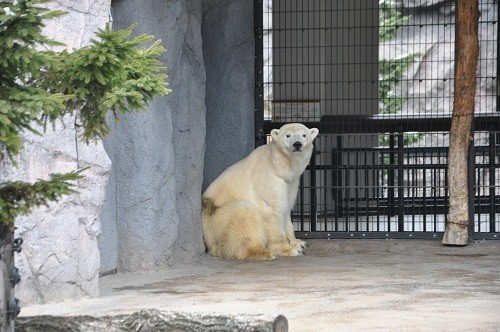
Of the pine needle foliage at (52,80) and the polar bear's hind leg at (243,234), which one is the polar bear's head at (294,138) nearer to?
the polar bear's hind leg at (243,234)

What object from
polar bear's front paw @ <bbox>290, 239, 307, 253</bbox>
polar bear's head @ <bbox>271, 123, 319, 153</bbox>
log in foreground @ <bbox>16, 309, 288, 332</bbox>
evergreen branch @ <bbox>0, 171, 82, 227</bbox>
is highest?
polar bear's head @ <bbox>271, 123, 319, 153</bbox>

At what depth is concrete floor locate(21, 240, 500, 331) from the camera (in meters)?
4.94

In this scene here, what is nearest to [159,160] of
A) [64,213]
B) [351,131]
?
[64,213]

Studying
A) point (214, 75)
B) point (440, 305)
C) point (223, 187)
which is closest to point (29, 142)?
point (440, 305)

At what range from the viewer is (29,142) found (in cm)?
539

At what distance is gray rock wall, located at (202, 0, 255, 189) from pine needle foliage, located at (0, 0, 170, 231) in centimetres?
577

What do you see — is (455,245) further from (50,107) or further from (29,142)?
(50,107)

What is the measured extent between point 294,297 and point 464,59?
352cm

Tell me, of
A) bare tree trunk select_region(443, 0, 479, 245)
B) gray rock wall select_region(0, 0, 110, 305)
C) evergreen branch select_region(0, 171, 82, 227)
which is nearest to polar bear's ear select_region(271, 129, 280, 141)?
bare tree trunk select_region(443, 0, 479, 245)

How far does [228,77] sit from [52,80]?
585 cm

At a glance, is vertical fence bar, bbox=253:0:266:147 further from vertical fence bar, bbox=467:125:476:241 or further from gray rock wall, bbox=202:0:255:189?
vertical fence bar, bbox=467:125:476:241

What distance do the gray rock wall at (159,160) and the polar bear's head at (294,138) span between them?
2.35 ft

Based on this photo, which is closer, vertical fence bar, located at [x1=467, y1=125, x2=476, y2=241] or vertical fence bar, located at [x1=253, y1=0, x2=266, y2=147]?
vertical fence bar, located at [x1=467, y1=125, x2=476, y2=241]

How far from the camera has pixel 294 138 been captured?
8.05 meters
